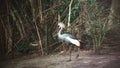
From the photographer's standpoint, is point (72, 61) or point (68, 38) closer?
point (72, 61)

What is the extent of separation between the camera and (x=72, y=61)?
4449mm

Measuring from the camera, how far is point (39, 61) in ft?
14.7

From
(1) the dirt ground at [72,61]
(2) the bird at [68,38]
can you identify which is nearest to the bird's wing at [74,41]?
(2) the bird at [68,38]

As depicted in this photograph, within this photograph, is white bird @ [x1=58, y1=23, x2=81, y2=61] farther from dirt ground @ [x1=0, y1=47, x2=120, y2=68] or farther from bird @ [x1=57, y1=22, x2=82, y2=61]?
dirt ground @ [x1=0, y1=47, x2=120, y2=68]

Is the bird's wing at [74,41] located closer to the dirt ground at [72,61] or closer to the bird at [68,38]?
the bird at [68,38]

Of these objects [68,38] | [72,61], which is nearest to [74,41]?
[68,38]

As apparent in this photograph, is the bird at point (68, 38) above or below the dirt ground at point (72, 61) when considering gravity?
above

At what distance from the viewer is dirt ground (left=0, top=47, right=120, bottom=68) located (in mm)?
4227

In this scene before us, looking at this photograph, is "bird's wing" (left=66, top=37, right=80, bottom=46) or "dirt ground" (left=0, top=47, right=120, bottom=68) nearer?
"dirt ground" (left=0, top=47, right=120, bottom=68)

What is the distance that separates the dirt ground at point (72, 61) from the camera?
13.9ft

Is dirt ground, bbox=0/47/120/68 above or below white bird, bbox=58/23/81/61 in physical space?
below

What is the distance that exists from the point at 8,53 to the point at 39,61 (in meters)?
0.70

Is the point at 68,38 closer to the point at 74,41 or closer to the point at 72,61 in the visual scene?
the point at 74,41

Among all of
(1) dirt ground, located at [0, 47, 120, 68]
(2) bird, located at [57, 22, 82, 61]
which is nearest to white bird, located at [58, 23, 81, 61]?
(2) bird, located at [57, 22, 82, 61]
